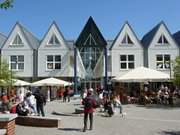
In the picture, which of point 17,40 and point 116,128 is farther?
point 17,40

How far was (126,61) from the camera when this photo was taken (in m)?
49.0

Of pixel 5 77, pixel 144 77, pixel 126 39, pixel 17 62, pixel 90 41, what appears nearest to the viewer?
pixel 144 77

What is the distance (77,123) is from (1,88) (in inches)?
962

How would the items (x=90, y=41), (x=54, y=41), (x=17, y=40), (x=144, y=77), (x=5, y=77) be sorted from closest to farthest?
(x=144, y=77) → (x=5, y=77) → (x=90, y=41) → (x=54, y=41) → (x=17, y=40)

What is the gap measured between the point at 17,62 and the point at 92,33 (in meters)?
10.1

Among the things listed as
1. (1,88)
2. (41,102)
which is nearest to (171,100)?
(41,102)

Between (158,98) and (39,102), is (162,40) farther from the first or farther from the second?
(39,102)

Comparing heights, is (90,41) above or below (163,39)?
below

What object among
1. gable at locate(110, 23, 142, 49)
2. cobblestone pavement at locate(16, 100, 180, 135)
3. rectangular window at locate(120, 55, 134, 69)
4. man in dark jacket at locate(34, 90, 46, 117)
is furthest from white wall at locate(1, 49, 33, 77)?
cobblestone pavement at locate(16, 100, 180, 135)

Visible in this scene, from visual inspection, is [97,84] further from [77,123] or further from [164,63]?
[77,123]

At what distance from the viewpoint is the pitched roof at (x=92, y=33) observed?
48.9 meters

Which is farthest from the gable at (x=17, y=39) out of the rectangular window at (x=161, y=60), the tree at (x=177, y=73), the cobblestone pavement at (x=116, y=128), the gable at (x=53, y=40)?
the cobblestone pavement at (x=116, y=128)

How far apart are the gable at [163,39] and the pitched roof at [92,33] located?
6.31 m

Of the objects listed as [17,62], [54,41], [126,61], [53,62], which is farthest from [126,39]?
[17,62]
